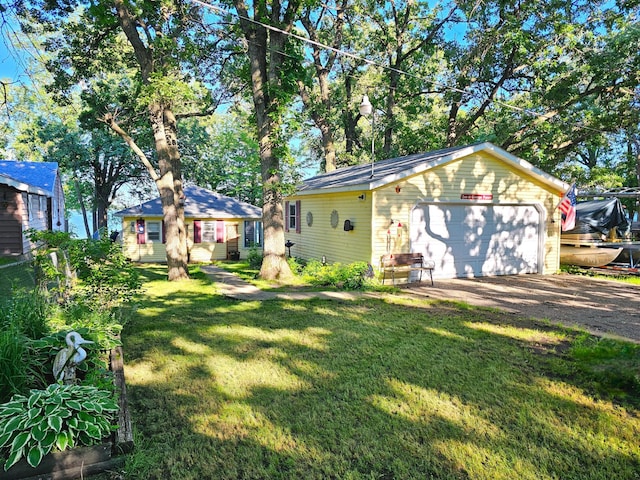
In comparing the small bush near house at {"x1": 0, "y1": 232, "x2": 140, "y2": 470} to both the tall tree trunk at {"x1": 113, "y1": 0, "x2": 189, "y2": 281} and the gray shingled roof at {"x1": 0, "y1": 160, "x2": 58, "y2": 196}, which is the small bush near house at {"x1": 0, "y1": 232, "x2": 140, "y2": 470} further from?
the gray shingled roof at {"x1": 0, "y1": 160, "x2": 58, "y2": 196}

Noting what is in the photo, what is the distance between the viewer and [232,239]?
65.1ft

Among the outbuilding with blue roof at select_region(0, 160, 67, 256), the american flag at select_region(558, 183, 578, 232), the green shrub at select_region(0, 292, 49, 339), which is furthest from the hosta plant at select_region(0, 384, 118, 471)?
the american flag at select_region(558, 183, 578, 232)

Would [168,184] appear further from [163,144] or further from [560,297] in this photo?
[560,297]

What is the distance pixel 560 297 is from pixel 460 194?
3913 mm

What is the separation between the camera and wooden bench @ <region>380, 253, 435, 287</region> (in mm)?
10930

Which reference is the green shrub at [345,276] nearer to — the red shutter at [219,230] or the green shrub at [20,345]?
the green shrub at [20,345]

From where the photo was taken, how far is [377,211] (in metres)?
11.1

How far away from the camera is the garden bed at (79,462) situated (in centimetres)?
265

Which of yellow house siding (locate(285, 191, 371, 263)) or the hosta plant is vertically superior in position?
yellow house siding (locate(285, 191, 371, 263))

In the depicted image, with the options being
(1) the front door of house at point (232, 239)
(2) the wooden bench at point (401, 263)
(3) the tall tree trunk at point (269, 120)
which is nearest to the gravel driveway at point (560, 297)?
(2) the wooden bench at point (401, 263)

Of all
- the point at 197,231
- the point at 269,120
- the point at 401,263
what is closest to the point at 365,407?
the point at 401,263

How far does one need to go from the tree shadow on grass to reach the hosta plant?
407mm

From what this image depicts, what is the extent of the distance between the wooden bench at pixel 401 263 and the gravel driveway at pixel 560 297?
1.63 feet

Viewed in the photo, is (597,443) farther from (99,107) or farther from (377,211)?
(99,107)
